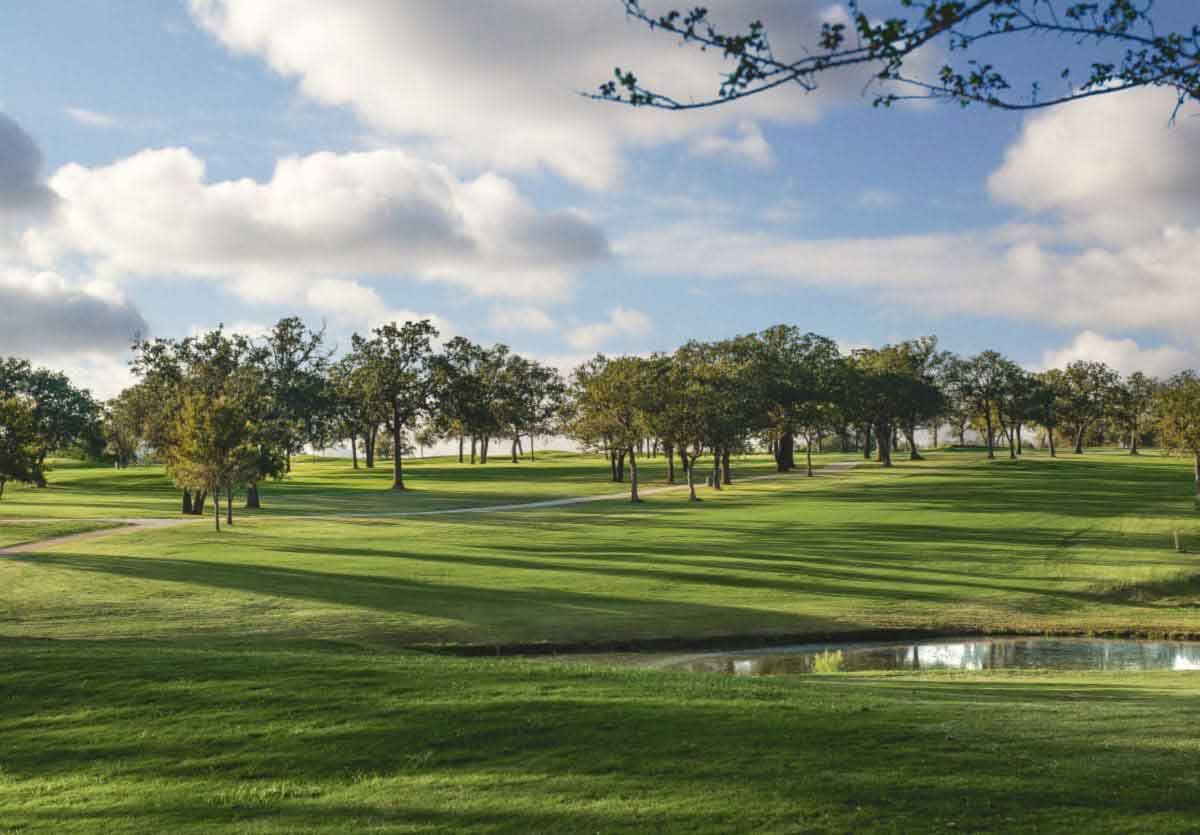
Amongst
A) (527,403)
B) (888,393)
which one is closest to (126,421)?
(527,403)

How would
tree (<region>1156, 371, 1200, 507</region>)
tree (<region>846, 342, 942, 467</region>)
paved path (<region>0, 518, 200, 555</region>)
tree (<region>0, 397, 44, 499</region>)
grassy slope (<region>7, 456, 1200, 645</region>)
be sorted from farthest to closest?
tree (<region>846, 342, 942, 467</region>) < tree (<region>1156, 371, 1200, 507</region>) < tree (<region>0, 397, 44, 499</region>) < paved path (<region>0, 518, 200, 555</region>) < grassy slope (<region>7, 456, 1200, 645</region>)

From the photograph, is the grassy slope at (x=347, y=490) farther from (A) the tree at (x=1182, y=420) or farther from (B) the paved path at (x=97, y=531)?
(A) the tree at (x=1182, y=420)

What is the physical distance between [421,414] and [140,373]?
97.5ft

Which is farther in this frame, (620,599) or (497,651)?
(620,599)

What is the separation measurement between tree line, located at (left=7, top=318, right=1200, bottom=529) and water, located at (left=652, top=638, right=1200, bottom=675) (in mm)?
31843

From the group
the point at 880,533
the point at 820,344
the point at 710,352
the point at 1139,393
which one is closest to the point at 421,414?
the point at 710,352

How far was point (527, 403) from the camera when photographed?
122875mm

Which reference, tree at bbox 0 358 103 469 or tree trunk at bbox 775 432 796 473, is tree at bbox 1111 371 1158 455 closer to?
tree trunk at bbox 775 432 796 473

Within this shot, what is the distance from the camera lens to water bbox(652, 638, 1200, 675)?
22.5 m

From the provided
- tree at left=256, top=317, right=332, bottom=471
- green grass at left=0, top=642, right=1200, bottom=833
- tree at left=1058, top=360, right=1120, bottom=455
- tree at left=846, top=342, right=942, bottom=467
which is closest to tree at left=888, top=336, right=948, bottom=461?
tree at left=846, top=342, right=942, bottom=467

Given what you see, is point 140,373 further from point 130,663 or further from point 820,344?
point 820,344

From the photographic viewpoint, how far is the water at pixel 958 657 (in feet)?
73.9

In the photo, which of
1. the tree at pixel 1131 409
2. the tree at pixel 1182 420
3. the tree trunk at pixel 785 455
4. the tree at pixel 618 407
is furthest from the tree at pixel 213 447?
the tree at pixel 1131 409

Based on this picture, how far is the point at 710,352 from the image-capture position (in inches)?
3740
